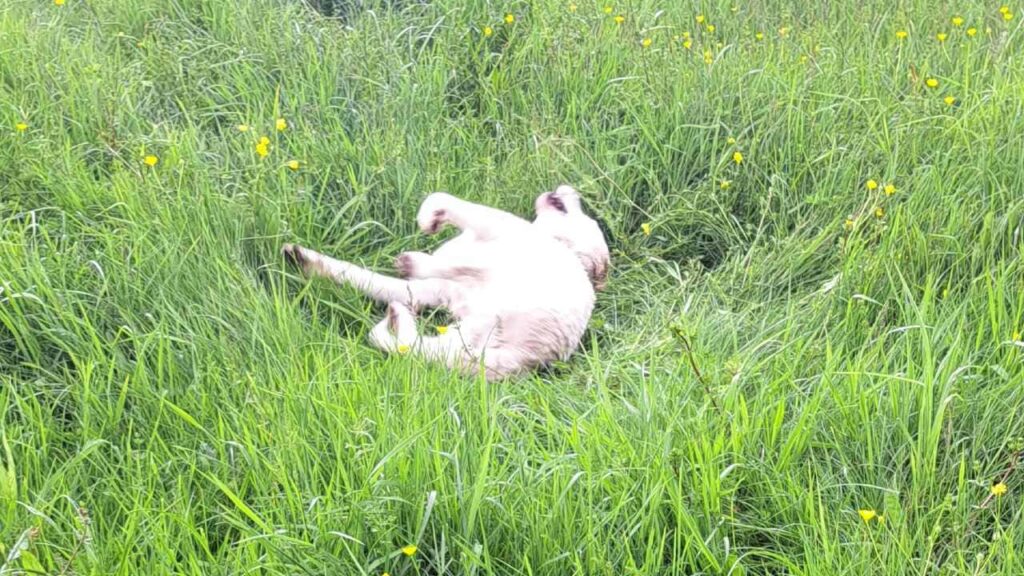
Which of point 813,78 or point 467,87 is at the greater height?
point 813,78

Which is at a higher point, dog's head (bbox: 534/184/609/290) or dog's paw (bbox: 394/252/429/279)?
dog's head (bbox: 534/184/609/290)

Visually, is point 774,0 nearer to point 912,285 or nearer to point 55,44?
point 912,285

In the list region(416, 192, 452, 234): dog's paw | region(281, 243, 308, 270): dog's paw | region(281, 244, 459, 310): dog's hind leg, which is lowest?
region(281, 244, 459, 310): dog's hind leg

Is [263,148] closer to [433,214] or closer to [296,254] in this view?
[296,254]

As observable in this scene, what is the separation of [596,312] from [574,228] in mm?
276

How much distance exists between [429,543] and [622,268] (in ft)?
4.98

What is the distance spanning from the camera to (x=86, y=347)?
8.95 feet

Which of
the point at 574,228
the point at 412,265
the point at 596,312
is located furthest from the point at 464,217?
the point at 596,312

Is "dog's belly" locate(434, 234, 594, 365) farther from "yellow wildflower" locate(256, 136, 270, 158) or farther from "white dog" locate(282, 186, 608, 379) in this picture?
"yellow wildflower" locate(256, 136, 270, 158)

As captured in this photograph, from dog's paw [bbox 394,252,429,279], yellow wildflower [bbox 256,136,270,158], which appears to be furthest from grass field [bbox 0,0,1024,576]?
dog's paw [bbox 394,252,429,279]

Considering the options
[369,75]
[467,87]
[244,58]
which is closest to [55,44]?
[244,58]

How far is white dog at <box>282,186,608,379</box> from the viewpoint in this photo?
9.61 feet

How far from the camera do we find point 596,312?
3322 millimetres

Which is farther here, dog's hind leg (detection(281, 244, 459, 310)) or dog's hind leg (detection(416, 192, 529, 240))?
dog's hind leg (detection(416, 192, 529, 240))
